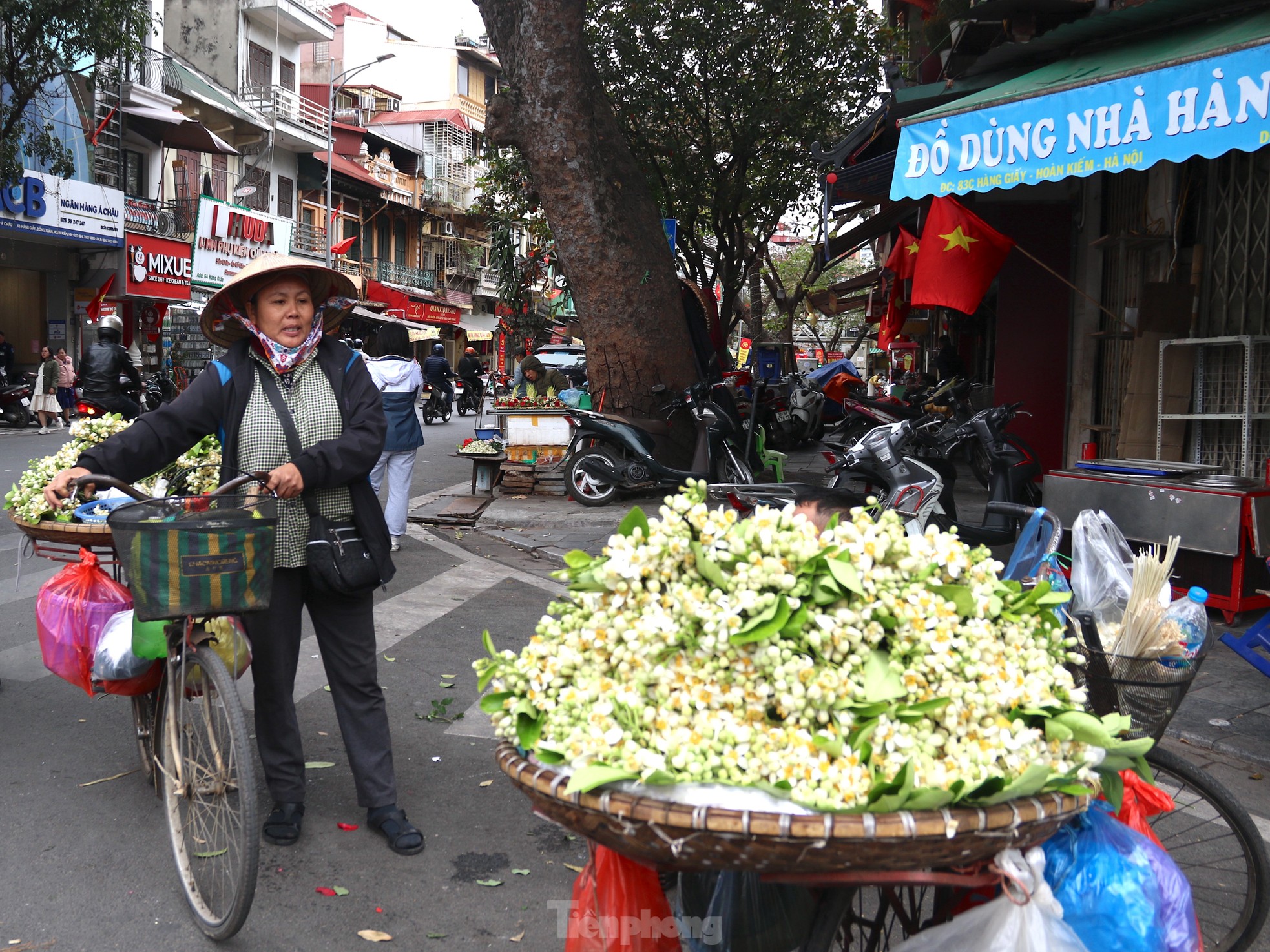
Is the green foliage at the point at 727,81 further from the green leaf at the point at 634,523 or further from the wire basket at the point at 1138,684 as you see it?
the green leaf at the point at 634,523

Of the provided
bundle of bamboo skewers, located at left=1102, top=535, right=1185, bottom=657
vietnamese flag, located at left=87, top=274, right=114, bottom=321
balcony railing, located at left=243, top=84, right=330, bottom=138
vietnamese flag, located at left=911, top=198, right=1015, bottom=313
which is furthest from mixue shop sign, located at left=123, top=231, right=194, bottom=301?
bundle of bamboo skewers, located at left=1102, top=535, right=1185, bottom=657

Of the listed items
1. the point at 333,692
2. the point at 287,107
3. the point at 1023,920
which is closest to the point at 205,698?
the point at 333,692

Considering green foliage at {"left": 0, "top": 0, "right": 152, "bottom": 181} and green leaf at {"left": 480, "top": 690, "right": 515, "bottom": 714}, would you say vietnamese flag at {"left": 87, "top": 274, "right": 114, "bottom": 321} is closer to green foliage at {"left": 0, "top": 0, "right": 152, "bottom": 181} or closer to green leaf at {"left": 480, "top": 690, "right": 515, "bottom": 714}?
green foliage at {"left": 0, "top": 0, "right": 152, "bottom": 181}

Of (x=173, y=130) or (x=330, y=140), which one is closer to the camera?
(x=173, y=130)

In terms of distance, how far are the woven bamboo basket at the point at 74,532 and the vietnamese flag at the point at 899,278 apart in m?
6.21

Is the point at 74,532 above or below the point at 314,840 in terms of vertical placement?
above

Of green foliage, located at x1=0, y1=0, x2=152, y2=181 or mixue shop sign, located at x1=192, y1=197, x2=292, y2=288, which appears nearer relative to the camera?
green foliage, located at x1=0, y1=0, x2=152, y2=181

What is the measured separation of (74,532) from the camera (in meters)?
3.56

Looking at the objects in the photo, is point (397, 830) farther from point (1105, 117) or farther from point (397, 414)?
point (397, 414)

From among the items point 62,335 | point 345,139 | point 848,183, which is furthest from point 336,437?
point 345,139

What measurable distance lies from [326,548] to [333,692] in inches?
18.6

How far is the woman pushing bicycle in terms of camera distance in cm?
330

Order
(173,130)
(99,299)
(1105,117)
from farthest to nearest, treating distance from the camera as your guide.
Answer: (173,130), (99,299), (1105,117)

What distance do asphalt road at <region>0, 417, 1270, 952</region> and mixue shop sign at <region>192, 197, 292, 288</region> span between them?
17.2 meters
